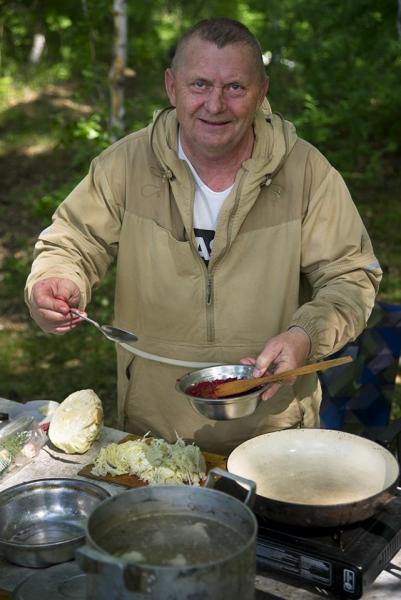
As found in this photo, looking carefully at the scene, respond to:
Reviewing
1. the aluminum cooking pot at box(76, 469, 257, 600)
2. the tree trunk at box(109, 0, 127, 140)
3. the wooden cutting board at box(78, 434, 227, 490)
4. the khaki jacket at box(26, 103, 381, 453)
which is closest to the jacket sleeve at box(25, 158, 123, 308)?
the khaki jacket at box(26, 103, 381, 453)

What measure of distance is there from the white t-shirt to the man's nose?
0.32 metres

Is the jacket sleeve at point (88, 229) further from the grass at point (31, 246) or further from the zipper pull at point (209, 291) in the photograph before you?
the grass at point (31, 246)

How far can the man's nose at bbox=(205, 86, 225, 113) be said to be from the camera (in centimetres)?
299

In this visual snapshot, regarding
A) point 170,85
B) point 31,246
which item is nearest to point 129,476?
point 170,85

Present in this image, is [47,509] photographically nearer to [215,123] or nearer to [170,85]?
[215,123]

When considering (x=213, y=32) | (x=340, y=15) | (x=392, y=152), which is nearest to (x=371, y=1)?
(x=340, y=15)

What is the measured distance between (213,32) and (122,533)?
6.16 feet

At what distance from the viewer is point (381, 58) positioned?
8797 millimetres

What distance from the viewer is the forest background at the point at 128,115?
7.00 metres

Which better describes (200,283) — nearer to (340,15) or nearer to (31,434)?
(31,434)

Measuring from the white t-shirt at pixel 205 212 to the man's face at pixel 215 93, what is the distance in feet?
0.53

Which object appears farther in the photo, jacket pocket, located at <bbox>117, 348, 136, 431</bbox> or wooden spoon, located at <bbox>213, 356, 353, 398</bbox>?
jacket pocket, located at <bbox>117, 348, 136, 431</bbox>

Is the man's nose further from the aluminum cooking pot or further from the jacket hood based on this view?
the aluminum cooking pot

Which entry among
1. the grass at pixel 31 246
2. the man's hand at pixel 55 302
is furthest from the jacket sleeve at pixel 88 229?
the grass at pixel 31 246
